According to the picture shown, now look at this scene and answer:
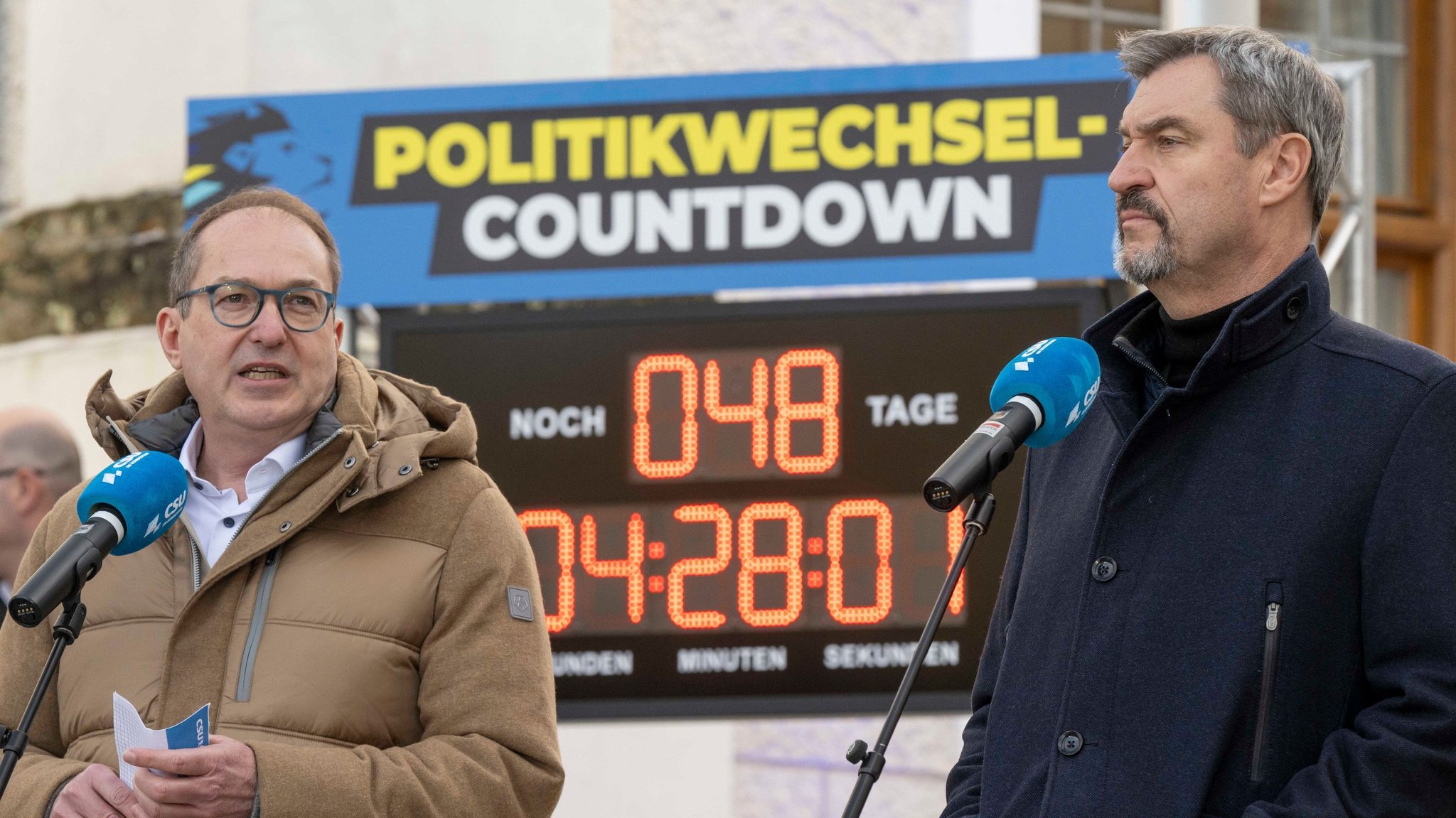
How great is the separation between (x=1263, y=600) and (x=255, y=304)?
155 centimetres

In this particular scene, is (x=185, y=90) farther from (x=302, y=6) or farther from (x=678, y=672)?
(x=678, y=672)

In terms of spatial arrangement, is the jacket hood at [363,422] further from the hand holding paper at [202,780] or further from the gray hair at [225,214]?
the hand holding paper at [202,780]

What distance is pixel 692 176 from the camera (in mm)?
5340

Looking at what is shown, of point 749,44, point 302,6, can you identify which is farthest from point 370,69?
point 749,44

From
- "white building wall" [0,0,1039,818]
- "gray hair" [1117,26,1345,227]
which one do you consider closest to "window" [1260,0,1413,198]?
"white building wall" [0,0,1039,818]

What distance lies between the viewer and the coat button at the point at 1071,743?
214cm

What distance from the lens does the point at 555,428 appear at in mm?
5199

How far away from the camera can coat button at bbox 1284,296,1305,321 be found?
7.10 feet

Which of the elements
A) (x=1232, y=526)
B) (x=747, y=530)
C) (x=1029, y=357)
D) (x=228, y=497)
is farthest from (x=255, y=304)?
(x=747, y=530)

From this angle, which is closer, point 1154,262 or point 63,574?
point 63,574

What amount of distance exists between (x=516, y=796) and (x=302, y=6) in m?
4.54

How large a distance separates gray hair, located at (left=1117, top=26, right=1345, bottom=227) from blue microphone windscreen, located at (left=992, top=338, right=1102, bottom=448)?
14.0 inches

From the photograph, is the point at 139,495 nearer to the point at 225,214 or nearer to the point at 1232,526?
the point at 225,214

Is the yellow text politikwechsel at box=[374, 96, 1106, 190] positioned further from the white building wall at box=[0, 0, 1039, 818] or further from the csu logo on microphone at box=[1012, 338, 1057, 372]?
the csu logo on microphone at box=[1012, 338, 1057, 372]
